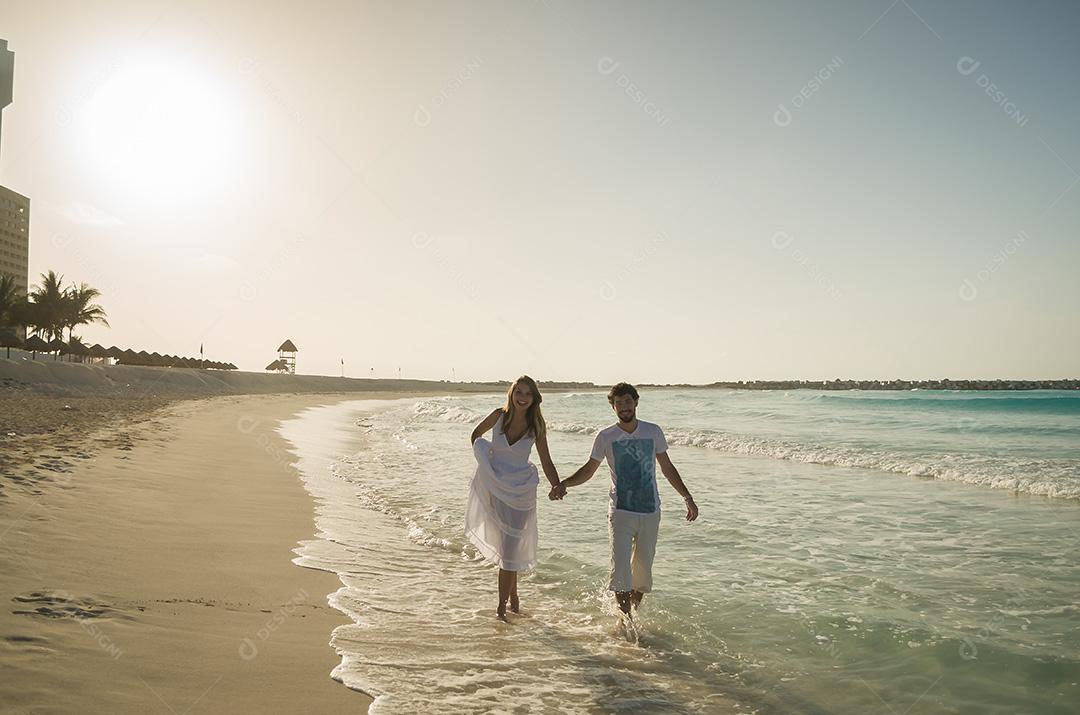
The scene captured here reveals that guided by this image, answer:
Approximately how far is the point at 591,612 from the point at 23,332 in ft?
280

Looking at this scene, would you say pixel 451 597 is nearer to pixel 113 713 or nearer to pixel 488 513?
pixel 488 513

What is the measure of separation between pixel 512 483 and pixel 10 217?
147m

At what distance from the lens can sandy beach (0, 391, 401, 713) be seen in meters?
3.69

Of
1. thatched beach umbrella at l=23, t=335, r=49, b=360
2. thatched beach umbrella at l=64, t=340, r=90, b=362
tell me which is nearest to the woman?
thatched beach umbrella at l=23, t=335, r=49, b=360

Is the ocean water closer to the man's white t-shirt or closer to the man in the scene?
the man

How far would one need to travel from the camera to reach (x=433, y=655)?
4703mm

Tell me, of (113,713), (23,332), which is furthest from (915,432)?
(23,332)

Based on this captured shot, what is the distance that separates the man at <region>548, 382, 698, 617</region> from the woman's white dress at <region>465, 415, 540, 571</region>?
0.42 metres

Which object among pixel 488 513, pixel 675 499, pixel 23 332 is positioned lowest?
pixel 675 499

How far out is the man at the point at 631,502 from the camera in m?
5.30

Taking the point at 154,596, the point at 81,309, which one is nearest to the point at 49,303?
the point at 81,309

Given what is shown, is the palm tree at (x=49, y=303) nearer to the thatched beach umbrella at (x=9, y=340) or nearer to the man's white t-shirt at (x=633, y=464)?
the thatched beach umbrella at (x=9, y=340)

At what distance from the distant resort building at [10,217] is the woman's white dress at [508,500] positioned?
141513 mm

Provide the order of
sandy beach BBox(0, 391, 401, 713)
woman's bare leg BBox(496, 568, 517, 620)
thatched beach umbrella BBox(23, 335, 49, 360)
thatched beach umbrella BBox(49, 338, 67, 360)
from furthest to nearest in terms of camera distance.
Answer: thatched beach umbrella BBox(49, 338, 67, 360) → thatched beach umbrella BBox(23, 335, 49, 360) → woman's bare leg BBox(496, 568, 517, 620) → sandy beach BBox(0, 391, 401, 713)
